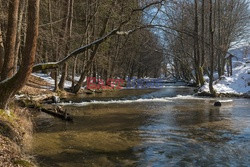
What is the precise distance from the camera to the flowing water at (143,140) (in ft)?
24.2

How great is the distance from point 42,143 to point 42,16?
1628 centimetres

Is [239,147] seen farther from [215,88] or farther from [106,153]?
[215,88]

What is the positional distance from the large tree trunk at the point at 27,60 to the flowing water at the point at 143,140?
1.56 m

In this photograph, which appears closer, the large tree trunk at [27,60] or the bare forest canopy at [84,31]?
the large tree trunk at [27,60]

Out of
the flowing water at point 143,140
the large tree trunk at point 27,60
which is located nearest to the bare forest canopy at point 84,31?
the large tree trunk at point 27,60

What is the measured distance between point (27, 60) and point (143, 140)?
4.15 m

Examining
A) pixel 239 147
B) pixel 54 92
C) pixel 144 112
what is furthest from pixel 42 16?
pixel 239 147

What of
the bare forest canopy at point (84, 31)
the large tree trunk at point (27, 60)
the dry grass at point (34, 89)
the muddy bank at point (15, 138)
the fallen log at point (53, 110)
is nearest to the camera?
the muddy bank at point (15, 138)

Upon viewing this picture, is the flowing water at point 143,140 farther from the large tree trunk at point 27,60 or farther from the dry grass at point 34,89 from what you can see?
the dry grass at point 34,89

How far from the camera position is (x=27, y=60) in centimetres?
817

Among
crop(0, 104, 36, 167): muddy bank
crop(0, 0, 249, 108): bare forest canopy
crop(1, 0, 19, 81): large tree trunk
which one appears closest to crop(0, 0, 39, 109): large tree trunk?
crop(0, 0, 249, 108): bare forest canopy

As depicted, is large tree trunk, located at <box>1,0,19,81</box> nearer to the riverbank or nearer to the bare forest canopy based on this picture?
the bare forest canopy

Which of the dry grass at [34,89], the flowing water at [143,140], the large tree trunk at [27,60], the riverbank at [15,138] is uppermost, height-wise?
the large tree trunk at [27,60]

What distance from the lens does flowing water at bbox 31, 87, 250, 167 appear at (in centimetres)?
738
